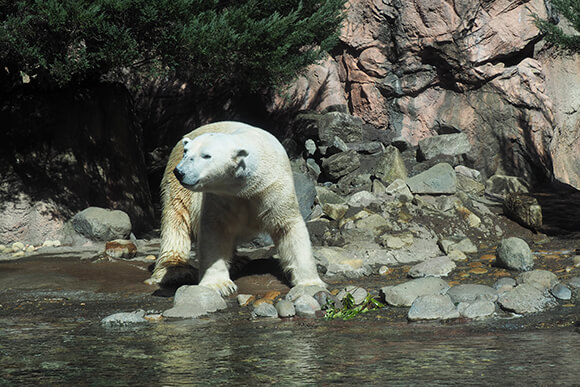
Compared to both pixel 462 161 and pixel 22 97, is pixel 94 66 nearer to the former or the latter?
pixel 22 97

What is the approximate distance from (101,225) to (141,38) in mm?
2373

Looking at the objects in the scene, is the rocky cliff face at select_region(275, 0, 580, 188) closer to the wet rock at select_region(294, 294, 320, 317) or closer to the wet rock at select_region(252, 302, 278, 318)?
the wet rock at select_region(294, 294, 320, 317)

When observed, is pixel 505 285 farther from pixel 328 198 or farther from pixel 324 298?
pixel 328 198

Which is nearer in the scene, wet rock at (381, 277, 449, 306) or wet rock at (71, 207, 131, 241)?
wet rock at (381, 277, 449, 306)

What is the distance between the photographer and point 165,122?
42.0 feet

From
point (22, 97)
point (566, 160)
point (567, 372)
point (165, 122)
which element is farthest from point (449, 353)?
point (566, 160)

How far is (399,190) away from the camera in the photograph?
9.45 meters

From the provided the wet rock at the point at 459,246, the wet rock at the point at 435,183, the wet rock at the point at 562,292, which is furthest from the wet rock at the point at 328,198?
the wet rock at the point at 562,292

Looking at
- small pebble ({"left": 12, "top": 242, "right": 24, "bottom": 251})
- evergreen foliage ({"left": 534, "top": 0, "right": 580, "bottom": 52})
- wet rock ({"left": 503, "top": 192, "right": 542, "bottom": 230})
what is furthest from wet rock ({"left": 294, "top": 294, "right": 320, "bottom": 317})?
evergreen foliage ({"left": 534, "top": 0, "right": 580, "bottom": 52})

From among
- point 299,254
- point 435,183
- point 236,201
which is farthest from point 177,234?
point 435,183

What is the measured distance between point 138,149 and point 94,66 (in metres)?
1.72

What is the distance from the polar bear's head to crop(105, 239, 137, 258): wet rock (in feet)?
9.55

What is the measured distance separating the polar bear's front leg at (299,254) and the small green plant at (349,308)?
2.02ft

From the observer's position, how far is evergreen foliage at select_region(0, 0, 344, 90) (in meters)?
7.93
